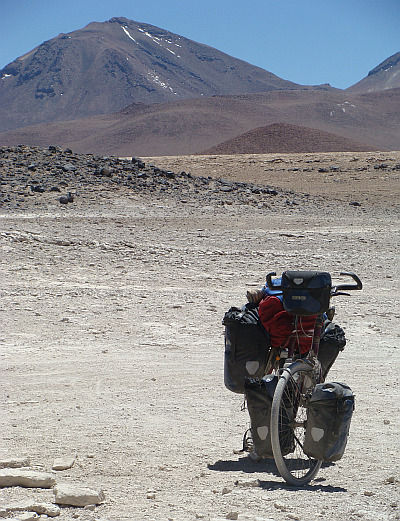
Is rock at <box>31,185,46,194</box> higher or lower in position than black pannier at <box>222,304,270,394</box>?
higher

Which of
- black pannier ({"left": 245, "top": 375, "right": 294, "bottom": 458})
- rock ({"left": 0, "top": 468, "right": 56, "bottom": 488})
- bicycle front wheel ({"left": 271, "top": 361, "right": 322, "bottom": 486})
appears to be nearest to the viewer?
rock ({"left": 0, "top": 468, "right": 56, "bottom": 488})

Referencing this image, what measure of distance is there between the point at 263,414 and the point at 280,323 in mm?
544

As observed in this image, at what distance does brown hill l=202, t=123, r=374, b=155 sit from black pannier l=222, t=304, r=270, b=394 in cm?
6803

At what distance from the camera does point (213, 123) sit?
4579 inches

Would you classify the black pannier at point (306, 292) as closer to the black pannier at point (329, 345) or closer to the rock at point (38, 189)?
the black pannier at point (329, 345)

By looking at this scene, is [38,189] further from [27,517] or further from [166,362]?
[27,517]

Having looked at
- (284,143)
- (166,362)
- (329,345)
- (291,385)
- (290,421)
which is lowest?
(166,362)

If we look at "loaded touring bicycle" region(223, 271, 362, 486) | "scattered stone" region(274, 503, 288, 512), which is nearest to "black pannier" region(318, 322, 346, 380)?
"loaded touring bicycle" region(223, 271, 362, 486)

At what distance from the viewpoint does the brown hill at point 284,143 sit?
241ft

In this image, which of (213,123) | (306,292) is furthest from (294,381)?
(213,123)

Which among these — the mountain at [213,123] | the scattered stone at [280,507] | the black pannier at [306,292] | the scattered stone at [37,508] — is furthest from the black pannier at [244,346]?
the mountain at [213,123]

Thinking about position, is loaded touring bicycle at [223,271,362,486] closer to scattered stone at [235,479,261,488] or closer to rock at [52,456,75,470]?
scattered stone at [235,479,261,488]

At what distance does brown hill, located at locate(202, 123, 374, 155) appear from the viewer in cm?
7331

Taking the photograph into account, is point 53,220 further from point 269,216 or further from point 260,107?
point 260,107
